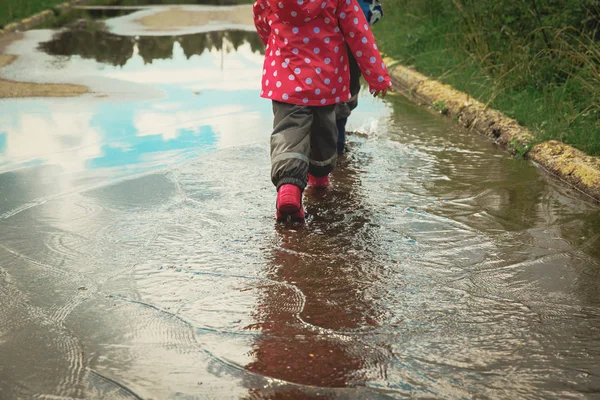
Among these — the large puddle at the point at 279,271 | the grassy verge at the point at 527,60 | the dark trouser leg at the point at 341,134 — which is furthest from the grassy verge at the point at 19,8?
the dark trouser leg at the point at 341,134

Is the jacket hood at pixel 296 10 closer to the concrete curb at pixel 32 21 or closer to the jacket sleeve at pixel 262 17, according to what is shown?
the jacket sleeve at pixel 262 17

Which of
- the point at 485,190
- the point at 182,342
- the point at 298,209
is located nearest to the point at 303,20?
the point at 298,209

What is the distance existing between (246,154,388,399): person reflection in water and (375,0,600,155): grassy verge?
2.38 meters

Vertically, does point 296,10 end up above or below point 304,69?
above

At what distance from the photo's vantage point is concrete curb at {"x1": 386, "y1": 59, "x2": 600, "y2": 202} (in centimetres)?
544

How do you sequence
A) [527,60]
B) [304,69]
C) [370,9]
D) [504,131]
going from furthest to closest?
[527,60] → [504,131] → [370,9] → [304,69]

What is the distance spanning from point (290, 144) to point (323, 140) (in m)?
0.35

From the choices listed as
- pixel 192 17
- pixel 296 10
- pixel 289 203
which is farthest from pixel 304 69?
pixel 192 17

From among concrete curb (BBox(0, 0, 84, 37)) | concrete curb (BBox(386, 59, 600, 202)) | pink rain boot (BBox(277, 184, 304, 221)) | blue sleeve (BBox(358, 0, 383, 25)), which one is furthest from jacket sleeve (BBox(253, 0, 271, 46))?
concrete curb (BBox(0, 0, 84, 37))

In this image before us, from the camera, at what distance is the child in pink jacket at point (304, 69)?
15.1 ft

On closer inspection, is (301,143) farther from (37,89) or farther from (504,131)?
(37,89)

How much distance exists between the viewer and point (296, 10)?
4.54 meters

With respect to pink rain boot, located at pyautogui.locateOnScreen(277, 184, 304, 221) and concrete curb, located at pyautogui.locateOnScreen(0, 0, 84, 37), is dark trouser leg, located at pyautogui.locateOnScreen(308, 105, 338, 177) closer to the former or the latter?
pink rain boot, located at pyautogui.locateOnScreen(277, 184, 304, 221)

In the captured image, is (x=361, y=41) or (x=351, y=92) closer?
(x=361, y=41)
